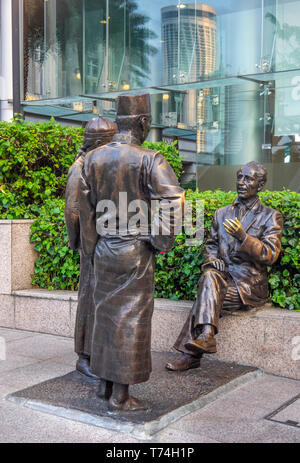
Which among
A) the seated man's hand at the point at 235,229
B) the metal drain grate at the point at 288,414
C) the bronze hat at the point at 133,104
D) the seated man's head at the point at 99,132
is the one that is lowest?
A: the metal drain grate at the point at 288,414

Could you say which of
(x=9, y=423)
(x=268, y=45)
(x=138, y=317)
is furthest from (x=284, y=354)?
(x=268, y=45)

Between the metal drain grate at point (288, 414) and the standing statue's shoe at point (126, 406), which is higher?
the standing statue's shoe at point (126, 406)

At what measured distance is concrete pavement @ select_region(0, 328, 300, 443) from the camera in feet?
11.9

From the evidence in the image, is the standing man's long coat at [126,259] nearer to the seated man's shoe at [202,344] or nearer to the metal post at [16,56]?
the seated man's shoe at [202,344]

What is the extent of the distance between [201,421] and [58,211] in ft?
12.3

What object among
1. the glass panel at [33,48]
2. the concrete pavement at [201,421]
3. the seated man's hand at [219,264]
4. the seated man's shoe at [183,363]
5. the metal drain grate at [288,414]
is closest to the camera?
the concrete pavement at [201,421]

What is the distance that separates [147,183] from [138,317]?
3.02ft

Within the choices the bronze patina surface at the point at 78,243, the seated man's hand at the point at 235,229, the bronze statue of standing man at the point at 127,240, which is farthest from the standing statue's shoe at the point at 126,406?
the seated man's hand at the point at 235,229

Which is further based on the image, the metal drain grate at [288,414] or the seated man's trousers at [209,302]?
the seated man's trousers at [209,302]

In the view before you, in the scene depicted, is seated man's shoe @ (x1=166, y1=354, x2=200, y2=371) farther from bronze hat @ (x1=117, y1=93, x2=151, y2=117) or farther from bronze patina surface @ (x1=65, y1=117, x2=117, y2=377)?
bronze hat @ (x1=117, y1=93, x2=151, y2=117)

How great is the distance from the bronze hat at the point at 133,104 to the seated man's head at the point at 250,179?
58.5 inches

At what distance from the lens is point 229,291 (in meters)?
4.97

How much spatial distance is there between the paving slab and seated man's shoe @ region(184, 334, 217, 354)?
A: 0.25m

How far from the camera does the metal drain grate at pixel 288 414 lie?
3.91 m
